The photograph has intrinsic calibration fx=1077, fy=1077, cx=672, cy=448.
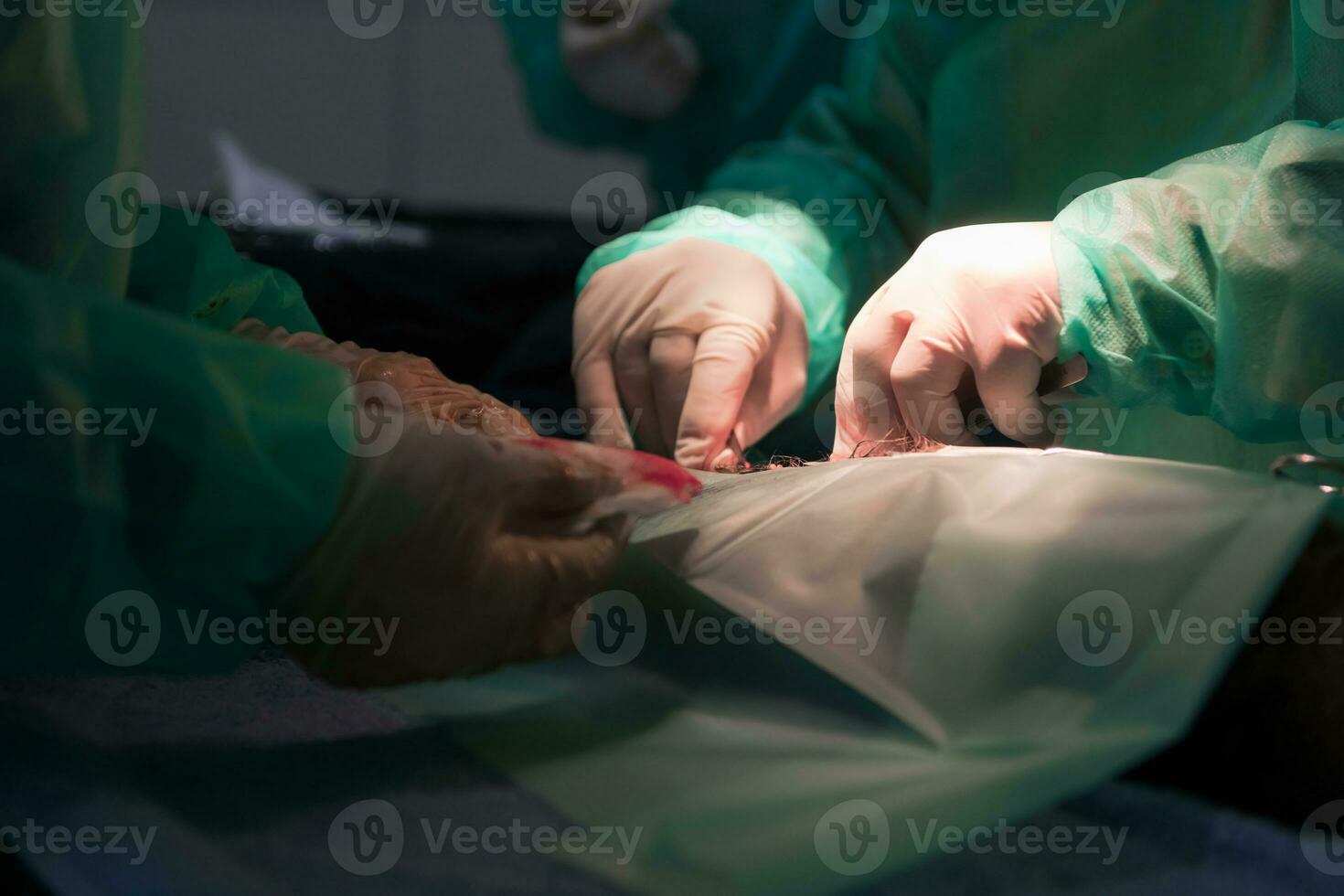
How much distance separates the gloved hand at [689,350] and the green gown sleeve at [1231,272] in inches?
16.1

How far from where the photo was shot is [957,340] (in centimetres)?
105

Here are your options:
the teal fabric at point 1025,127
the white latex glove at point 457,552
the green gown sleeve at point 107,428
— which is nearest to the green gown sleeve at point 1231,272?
the teal fabric at point 1025,127

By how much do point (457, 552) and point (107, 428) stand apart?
204 mm

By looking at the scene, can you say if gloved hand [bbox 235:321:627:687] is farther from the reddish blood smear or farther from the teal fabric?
the teal fabric

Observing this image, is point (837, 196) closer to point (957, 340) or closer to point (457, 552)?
point (957, 340)

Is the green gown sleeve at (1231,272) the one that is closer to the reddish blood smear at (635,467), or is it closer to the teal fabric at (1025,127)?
the teal fabric at (1025,127)

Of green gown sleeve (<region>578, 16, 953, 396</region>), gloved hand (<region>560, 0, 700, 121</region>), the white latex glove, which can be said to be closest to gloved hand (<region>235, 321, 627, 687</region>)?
the white latex glove

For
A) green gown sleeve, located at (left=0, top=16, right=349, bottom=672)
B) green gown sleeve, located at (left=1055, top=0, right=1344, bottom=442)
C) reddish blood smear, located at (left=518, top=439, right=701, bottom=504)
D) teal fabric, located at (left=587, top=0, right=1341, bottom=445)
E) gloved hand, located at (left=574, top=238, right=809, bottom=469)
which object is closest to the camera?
green gown sleeve, located at (left=0, top=16, right=349, bottom=672)

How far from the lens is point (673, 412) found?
1386mm

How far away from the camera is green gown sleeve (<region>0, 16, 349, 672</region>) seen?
0.58 meters

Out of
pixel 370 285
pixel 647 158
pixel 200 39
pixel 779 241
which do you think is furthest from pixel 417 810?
pixel 200 39

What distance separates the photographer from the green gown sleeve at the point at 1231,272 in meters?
0.89

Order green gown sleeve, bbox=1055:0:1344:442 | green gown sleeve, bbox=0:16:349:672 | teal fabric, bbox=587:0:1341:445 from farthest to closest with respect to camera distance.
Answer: teal fabric, bbox=587:0:1341:445 < green gown sleeve, bbox=1055:0:1344:442 < green gown sleeve, bbox=0:16:349:672

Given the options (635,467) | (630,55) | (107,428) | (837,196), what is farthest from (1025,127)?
(107,428)
